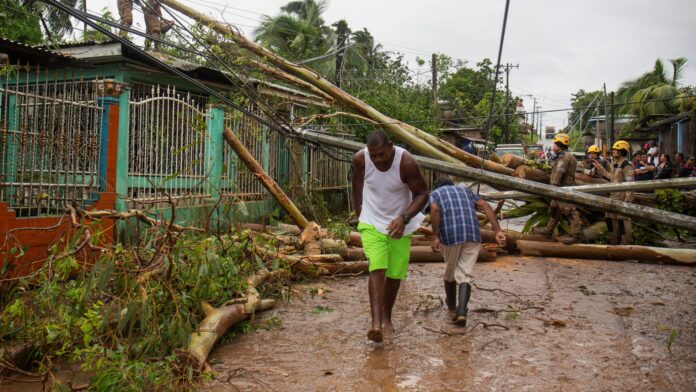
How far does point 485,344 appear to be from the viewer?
4570mm

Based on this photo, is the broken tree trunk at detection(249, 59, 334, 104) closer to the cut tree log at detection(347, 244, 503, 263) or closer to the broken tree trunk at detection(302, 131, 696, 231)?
the broken tree trunk at detection(302, 131, 696, 231)

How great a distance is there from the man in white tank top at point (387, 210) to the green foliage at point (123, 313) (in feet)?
4.13

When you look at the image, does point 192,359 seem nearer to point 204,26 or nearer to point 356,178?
point 356,178

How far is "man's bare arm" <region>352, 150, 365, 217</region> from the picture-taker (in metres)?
4.66

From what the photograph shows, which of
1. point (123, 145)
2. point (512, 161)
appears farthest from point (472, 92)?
point (123, 145)

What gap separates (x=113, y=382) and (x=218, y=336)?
118 centimetres

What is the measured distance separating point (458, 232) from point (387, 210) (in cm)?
101

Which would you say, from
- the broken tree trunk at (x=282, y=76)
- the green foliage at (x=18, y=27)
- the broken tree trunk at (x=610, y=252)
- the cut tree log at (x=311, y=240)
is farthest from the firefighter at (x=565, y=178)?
the green foliage at (x=18, y=27)

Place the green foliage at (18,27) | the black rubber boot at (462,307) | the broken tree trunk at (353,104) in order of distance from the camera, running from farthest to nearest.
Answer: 1. the green foliage at (18,27)
2. the broken tree trunk at (353,104)
3. the black rubber boot at (462,307)

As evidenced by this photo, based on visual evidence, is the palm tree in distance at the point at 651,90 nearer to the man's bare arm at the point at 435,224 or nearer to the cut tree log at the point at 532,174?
the cut tree log at the point at 532,174

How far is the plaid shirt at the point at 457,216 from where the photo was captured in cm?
532

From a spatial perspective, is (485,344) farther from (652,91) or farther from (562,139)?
(652,91)

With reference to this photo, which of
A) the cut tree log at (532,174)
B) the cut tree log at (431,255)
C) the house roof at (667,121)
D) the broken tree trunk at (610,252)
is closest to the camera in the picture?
the broken tree trunk at (610,252)

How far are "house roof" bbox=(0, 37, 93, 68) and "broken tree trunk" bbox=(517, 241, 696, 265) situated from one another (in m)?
7.47
